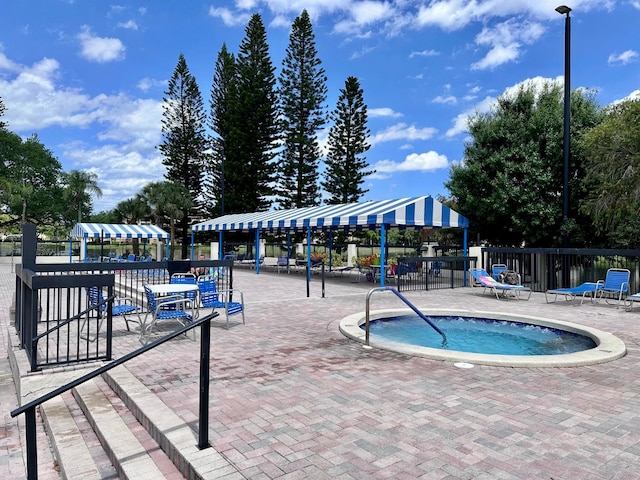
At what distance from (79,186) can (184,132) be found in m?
11.3

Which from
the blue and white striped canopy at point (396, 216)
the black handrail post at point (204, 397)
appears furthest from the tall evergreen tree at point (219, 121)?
the black handrail post at point (204, 397)

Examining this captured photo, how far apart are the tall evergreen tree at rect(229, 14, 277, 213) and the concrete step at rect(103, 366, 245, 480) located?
94.9 ft

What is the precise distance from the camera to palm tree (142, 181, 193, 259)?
31.9 metres

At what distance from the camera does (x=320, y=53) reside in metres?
31.5

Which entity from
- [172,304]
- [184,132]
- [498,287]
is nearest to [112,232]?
[172,304]

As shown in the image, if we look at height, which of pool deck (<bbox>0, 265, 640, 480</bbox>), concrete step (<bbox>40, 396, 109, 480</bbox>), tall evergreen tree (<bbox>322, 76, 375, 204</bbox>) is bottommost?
concrete step (<bbox>40, 396, 109, 480</bbox>)

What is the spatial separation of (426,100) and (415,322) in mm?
17848

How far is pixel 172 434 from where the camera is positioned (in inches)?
113

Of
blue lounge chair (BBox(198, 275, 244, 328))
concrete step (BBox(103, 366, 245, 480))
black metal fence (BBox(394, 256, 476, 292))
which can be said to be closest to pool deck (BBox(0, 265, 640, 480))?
concrete step (BBox(103, 366, 245, 480))

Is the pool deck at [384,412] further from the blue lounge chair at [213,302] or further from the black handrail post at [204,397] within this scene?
the blue lounge chair at [213,302]

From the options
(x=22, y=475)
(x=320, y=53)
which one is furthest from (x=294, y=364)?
(x=320, y=53)

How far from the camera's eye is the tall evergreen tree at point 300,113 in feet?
103

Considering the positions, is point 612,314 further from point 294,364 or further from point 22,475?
point 22,475

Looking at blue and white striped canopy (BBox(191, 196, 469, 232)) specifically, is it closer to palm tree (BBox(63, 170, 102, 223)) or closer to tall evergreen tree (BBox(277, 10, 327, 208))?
tall evergreen tree (BBox(277, 10, 327, 208))
